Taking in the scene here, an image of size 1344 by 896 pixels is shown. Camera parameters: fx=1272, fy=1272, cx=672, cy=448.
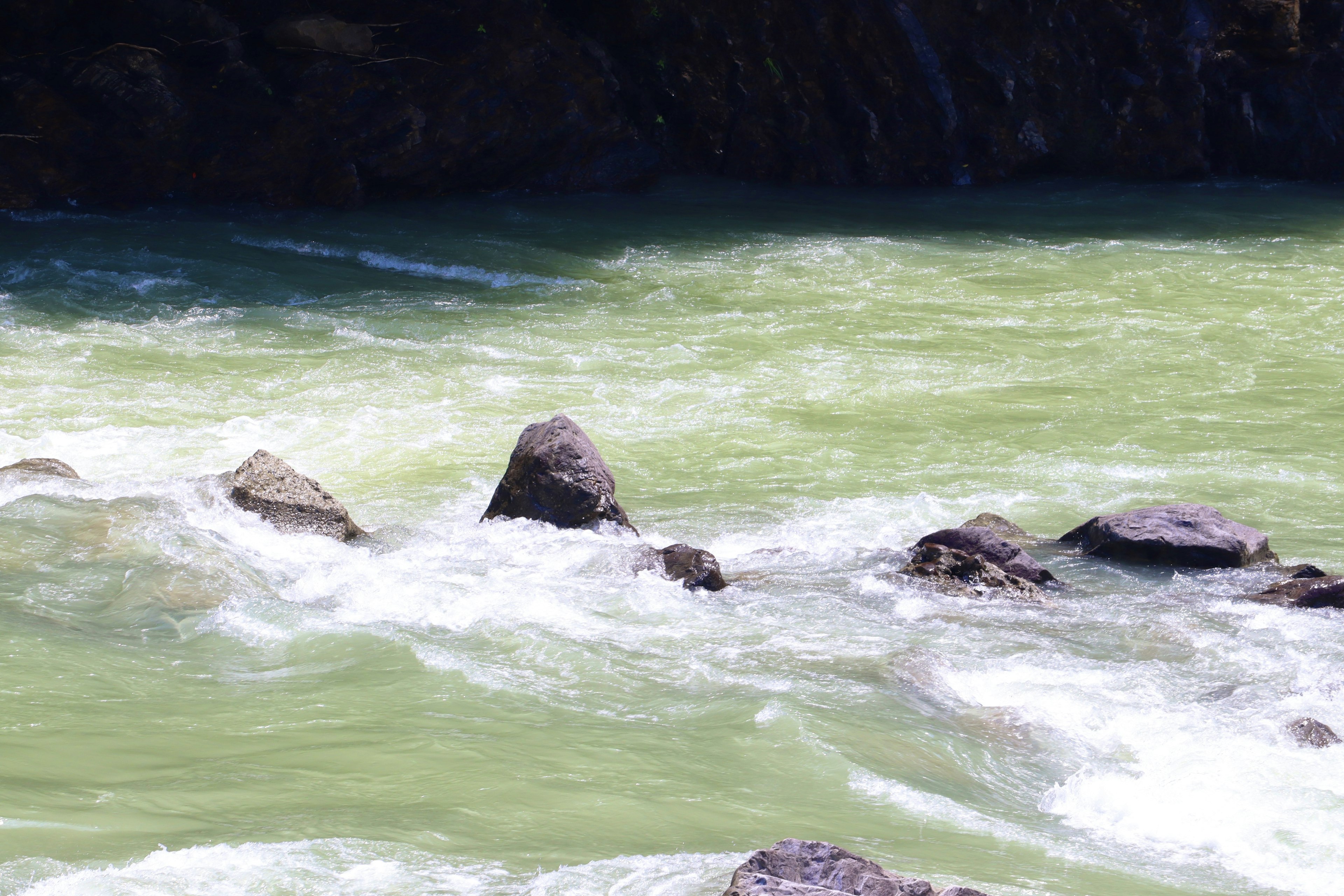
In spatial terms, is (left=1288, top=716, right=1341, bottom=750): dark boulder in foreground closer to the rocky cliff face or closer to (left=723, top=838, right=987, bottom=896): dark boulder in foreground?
(left=723, top=838, right=987, bottom=896): dark boulder in foreground

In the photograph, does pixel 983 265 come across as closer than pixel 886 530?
No

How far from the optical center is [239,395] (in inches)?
423

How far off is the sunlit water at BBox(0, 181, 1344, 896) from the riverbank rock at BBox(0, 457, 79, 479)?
0.34 meters

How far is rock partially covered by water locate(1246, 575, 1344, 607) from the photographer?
615 cm

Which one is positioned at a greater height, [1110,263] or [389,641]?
[1110,263]

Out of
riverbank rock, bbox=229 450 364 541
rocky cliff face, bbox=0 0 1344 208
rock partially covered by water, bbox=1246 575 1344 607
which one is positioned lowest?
rock partially covered by water, bbox=1246 575 1344 607

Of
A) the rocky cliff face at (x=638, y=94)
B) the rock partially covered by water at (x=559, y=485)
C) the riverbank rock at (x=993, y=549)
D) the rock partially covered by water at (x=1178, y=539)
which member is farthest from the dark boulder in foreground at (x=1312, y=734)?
the rocky cliff face at (x=638, y=94)

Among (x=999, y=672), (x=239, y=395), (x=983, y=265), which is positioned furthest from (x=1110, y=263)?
(x=999, y=672)

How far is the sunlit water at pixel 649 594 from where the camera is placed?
396cm

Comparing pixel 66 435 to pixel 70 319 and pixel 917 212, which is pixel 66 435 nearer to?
pixel 70 319

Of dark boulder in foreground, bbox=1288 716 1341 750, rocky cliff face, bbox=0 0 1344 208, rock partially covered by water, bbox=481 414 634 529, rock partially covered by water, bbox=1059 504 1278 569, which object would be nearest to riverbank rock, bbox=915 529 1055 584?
rock partially covered by water, bbox=1059 504 1278 569

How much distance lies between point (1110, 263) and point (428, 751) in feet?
44.9

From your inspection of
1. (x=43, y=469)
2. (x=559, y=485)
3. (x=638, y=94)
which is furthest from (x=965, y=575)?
(x=638, y=94)

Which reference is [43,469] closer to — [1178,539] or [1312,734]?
[1178,539]
